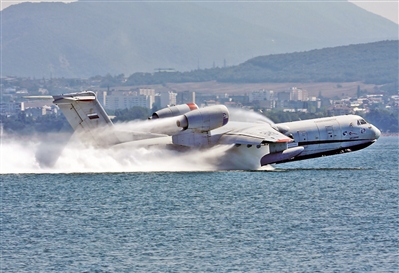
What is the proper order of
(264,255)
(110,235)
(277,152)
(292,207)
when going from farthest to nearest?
(277,152), (292,207), (110,235), (264,255)

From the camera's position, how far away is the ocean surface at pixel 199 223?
36.1m

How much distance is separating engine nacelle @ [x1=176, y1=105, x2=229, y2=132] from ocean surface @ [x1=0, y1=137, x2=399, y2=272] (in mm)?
3821

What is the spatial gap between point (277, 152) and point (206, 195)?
11.3 meters

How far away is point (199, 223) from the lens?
4431cm

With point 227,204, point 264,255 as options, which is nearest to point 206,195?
point 227,204

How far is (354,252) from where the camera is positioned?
37312 mm

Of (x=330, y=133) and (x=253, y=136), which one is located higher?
(x=253, y=136)

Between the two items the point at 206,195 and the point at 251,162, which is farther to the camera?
the point at 251,162

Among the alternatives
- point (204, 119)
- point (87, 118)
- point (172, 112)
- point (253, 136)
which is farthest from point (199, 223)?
point (172, 112)

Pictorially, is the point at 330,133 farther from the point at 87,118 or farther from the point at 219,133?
the point at 87,118

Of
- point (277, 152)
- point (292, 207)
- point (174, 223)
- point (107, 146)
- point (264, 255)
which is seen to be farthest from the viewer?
point (277, 152)

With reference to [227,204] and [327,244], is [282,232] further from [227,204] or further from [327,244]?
[227,204]

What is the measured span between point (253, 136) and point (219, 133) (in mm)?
2527

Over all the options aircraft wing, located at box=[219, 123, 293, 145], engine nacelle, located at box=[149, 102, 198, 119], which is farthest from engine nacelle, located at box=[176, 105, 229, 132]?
engine nacelle, located at box=[149, 102, 198, 119]
